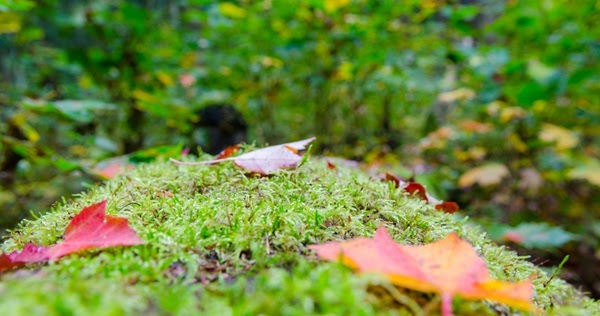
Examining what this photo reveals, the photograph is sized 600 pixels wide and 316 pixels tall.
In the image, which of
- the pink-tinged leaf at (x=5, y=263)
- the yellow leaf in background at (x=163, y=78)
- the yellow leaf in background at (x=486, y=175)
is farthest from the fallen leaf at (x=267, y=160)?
the yellow leaf in background at (x=163, y=78)

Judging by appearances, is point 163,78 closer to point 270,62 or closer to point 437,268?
point 270,62

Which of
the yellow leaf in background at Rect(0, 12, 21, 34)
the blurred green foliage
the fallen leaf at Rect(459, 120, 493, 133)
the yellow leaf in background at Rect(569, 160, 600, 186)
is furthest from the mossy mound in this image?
the yellow leaf in background at Rect(0, 12, 21, 34)

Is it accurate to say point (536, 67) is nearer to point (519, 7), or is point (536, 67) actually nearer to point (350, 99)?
point (519, 7)

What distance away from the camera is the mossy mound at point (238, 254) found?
0.46 m

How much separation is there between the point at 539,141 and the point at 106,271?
3866 mm

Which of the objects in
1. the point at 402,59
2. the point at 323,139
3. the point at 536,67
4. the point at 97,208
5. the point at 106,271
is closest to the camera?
the point at 106,271

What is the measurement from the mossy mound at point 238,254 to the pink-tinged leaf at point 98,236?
2 cm

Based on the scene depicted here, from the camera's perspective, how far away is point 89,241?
0.63 meters

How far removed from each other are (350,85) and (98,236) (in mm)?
4162

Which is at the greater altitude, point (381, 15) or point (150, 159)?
point (381, 15)

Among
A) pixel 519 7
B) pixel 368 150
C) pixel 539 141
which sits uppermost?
pixel 519 7

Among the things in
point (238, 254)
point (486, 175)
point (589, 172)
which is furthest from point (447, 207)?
point (589, 172)

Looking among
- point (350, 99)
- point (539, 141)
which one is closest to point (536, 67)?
point (539, 141)

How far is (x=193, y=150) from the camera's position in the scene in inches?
163
